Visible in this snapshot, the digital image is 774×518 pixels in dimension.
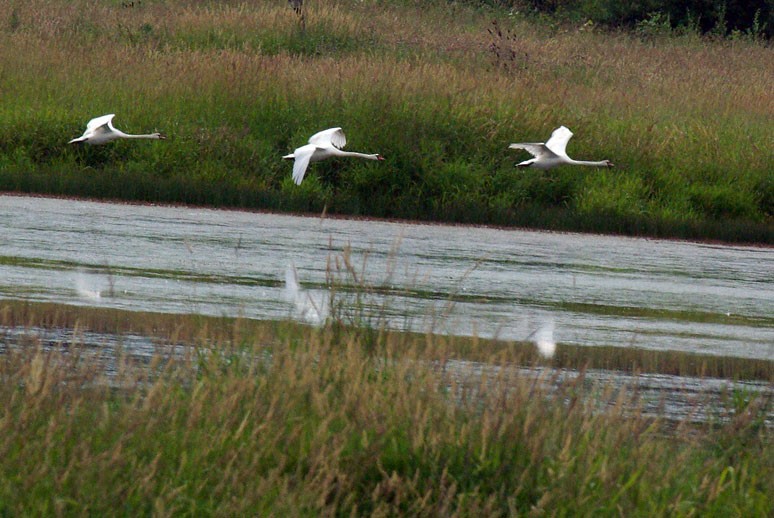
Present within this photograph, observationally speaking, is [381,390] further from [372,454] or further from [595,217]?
[595,217]

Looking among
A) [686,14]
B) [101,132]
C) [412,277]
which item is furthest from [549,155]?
[686,14]

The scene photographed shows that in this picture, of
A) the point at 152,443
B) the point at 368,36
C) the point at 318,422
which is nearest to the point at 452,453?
the point at 318,422

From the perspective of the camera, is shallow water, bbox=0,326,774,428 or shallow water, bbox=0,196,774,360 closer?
shallow water, bbox=0,326,774,428

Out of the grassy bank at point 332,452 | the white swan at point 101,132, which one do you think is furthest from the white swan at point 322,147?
the grassy bank at point 332,452

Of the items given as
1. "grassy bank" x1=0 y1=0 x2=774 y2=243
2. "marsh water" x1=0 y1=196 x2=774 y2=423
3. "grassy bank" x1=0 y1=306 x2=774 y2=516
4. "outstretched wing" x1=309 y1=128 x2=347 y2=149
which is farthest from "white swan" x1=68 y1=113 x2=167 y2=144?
"grassy bank" x1=0 y1=306 x2=774 y2=516

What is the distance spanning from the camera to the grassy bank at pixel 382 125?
1722cm

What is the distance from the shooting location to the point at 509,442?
189 inches

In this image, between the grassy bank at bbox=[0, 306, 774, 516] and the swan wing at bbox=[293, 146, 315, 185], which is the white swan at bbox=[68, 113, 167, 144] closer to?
the swan wing at bbox=[293, 146, 315, 185]

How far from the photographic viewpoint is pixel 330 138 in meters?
15.0

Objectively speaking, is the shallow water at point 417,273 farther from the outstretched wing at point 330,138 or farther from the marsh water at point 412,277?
the outstretched wing at point 330,138

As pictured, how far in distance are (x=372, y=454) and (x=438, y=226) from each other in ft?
38.5

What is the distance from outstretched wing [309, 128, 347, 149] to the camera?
49.1 feet

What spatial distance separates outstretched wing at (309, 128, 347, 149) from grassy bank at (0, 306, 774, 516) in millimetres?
9637

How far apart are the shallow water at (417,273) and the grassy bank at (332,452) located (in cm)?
138
